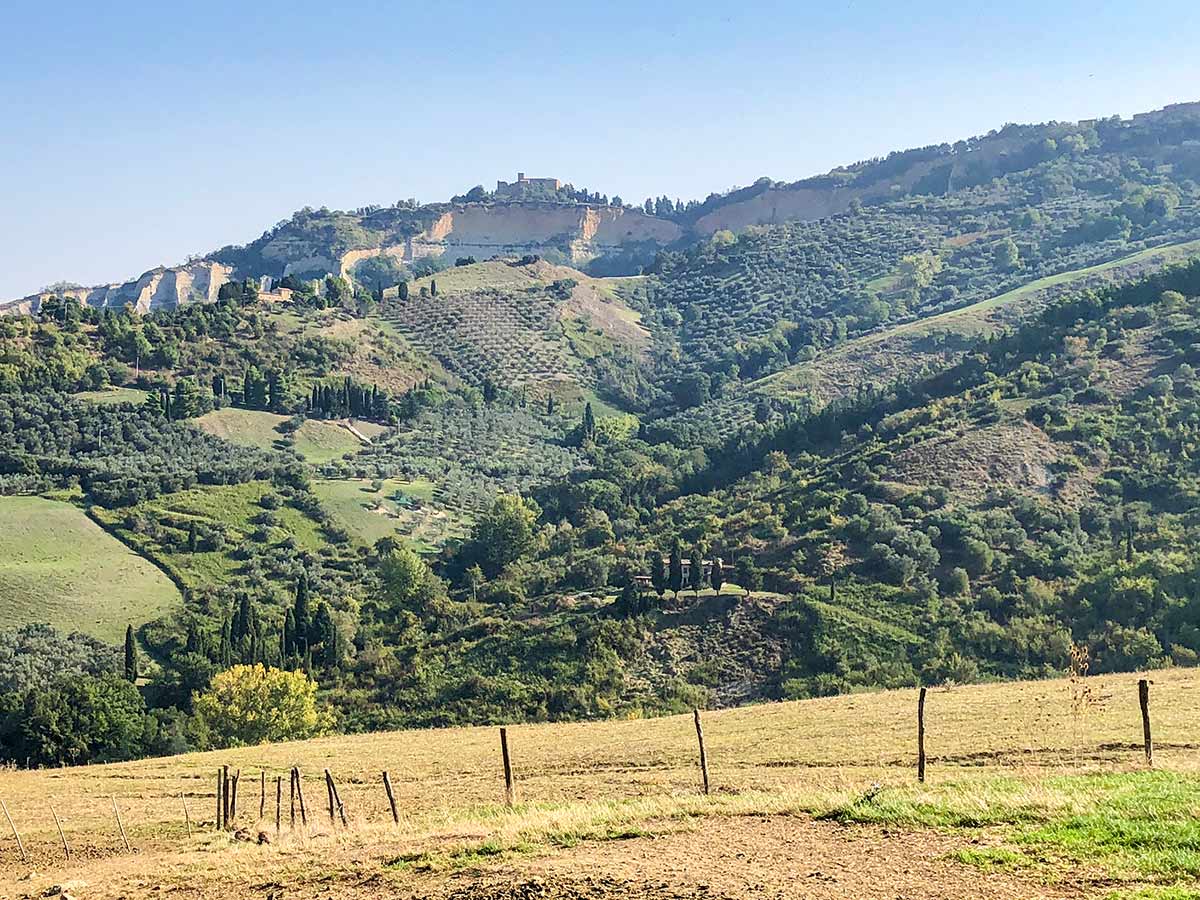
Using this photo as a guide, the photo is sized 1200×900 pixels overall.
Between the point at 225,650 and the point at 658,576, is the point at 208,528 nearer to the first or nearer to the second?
the point at 225,650

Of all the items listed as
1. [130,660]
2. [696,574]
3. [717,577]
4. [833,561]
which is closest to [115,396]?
[130,660]

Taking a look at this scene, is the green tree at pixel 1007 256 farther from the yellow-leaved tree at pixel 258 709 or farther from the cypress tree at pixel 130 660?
the cypress tree at pixel 130 660

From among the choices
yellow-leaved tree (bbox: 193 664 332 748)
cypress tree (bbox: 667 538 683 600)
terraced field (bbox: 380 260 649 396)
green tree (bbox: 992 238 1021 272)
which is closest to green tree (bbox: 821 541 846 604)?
cypress tree (bbox: 667 538 683 600)

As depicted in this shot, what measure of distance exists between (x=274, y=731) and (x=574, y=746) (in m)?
27.6

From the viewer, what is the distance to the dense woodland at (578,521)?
54.8 meters

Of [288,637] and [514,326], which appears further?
[514,326]

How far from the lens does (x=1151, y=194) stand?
195000 millimetres

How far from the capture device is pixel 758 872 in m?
11.9

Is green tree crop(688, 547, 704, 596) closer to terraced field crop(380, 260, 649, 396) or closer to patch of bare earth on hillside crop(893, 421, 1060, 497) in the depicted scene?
patch of bare earth on hillside crop(893, 421, 1060, 497)

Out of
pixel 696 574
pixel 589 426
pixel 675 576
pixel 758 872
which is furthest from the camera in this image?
pixel 589 426

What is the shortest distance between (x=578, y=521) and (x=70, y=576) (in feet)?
140

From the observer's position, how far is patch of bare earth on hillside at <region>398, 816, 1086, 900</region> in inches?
435

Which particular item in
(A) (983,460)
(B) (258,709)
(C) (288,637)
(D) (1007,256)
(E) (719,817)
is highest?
(D) (1007,256)

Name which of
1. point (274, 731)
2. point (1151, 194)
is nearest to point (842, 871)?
point (274, 731)
